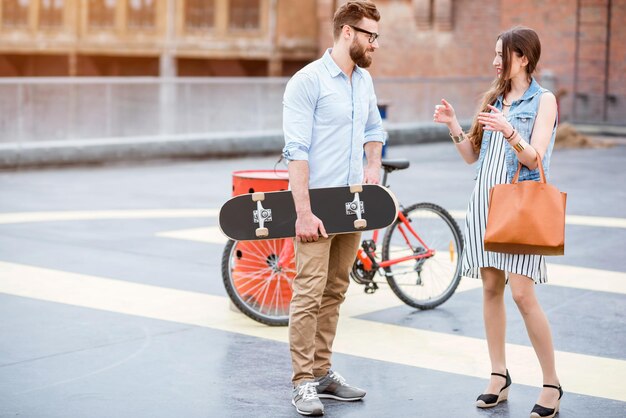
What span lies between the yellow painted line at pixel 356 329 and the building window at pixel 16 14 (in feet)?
107

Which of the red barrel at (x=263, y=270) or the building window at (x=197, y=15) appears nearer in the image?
the red barrel at (x=263, y=270)

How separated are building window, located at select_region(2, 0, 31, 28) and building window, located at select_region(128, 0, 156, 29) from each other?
3.67 m

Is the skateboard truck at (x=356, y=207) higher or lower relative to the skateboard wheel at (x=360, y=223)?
higher

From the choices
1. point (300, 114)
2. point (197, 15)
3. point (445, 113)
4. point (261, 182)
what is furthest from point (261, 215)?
point (197, 15)

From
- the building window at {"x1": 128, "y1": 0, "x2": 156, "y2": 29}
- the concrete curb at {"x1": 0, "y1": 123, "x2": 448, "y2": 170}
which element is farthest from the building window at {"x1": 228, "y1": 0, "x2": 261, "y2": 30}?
the concrete curb at {"x1": 0, "y1": 123, "x2": 448, "y2": 170}

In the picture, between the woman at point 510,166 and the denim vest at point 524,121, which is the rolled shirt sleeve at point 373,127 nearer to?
the woman at point 510,166

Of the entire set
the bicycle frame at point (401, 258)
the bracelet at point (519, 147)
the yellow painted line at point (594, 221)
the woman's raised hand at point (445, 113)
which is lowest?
the yellow painted line at point (594, 221)

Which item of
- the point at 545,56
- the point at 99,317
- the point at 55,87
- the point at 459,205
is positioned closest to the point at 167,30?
the point at 545,56

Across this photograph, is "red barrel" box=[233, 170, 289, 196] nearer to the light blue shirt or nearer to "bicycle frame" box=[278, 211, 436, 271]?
Answer: "bicycle frame" box=[278, 211, 436, 271]

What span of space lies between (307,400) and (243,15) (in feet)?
126

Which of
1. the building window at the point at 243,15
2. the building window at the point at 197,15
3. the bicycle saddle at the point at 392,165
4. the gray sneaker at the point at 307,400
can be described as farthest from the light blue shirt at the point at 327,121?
the building window at the point at 243,15

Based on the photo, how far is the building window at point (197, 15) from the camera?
42.5m

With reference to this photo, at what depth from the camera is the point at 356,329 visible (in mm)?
7766

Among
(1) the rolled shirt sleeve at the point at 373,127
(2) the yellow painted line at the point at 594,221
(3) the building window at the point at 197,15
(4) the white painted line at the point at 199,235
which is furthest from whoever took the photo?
(3) the building window at the point at 197,15
